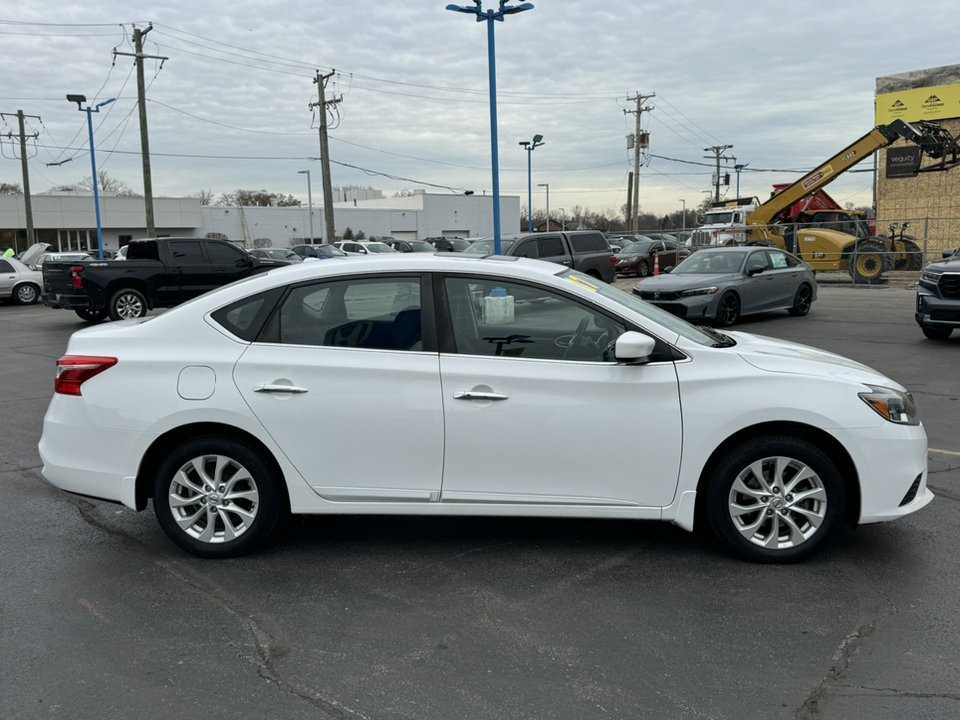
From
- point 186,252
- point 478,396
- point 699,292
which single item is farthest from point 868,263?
point 478,396

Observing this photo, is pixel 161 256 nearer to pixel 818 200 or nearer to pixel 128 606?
pixel 128 606

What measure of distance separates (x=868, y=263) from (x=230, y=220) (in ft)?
199

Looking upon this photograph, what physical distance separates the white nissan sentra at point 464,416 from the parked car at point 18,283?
23589 mm

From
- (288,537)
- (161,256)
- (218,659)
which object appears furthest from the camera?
(161,256)

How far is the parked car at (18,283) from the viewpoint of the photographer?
81.6 feet

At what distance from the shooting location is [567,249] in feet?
69.3

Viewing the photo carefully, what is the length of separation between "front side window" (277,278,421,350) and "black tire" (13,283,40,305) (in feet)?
79.6

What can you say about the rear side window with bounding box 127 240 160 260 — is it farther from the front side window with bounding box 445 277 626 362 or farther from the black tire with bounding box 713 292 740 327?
the front side window with bounding box 445 277 626 362

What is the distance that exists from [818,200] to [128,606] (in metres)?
37.1

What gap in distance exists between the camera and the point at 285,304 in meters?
4.52

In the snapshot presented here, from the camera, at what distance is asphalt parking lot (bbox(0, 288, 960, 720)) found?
316cm

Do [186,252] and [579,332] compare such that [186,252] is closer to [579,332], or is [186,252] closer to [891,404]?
[579,332]

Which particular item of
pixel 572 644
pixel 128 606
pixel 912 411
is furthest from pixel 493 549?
pixel 912 411

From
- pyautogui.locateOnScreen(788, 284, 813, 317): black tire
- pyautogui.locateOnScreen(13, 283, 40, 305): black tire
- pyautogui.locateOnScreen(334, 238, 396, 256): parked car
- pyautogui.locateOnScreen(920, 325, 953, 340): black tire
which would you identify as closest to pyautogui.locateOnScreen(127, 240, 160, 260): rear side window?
pyautogui.locateOnScreen(13, 283, 40, 305): black tire
